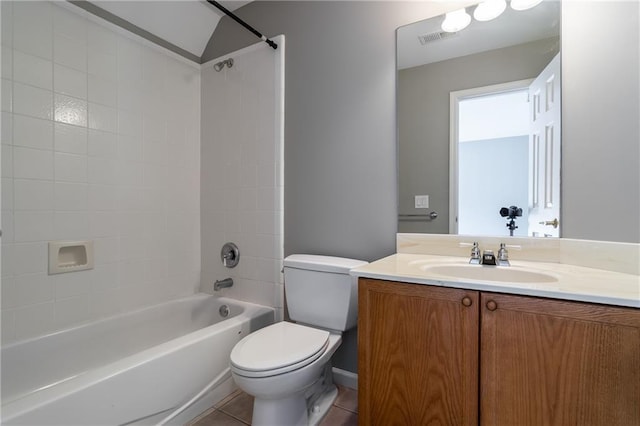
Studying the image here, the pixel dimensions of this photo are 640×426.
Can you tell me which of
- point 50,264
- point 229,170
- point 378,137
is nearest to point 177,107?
point 229,170

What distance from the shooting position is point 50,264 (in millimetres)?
1504

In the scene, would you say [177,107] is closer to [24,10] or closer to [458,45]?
[24,10]

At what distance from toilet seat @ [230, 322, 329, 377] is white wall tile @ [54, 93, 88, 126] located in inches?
59.3

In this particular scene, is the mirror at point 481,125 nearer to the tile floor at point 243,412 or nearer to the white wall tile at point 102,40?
the tile floor at point 243,412

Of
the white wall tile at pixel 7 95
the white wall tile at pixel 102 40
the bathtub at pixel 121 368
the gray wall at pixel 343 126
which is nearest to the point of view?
the bathtub at pixel 121 368

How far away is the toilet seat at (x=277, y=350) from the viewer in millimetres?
1118

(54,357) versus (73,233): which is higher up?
(73,233)

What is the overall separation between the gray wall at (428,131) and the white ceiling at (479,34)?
1.8 inches

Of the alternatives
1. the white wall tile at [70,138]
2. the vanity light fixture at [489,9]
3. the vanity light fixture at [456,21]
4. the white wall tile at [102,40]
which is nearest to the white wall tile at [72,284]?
the white wall tile at [70,138]

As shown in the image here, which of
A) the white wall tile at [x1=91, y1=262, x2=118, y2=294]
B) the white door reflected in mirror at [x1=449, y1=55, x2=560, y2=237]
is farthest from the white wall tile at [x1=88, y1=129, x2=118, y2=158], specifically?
the white door reflected in mirror at [x1=449, y1=55, x2=560, y2=237]

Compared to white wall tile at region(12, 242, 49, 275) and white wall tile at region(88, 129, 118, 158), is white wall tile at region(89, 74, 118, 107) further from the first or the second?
white wall tile at region(12, 242, 49, 275)

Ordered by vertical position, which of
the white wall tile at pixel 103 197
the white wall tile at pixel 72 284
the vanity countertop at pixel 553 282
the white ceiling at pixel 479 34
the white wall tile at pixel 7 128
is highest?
the white ceiling at pixel 479 34

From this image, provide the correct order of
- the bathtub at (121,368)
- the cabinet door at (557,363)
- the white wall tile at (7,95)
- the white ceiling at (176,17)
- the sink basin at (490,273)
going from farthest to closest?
the white ceiling at (176,17) < the white wall tile at (7,95) < the sink basin at (490,273) < the bathtub at (121,368) < the cabinet door at (557,363)

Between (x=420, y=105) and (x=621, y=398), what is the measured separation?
4.34 feet
